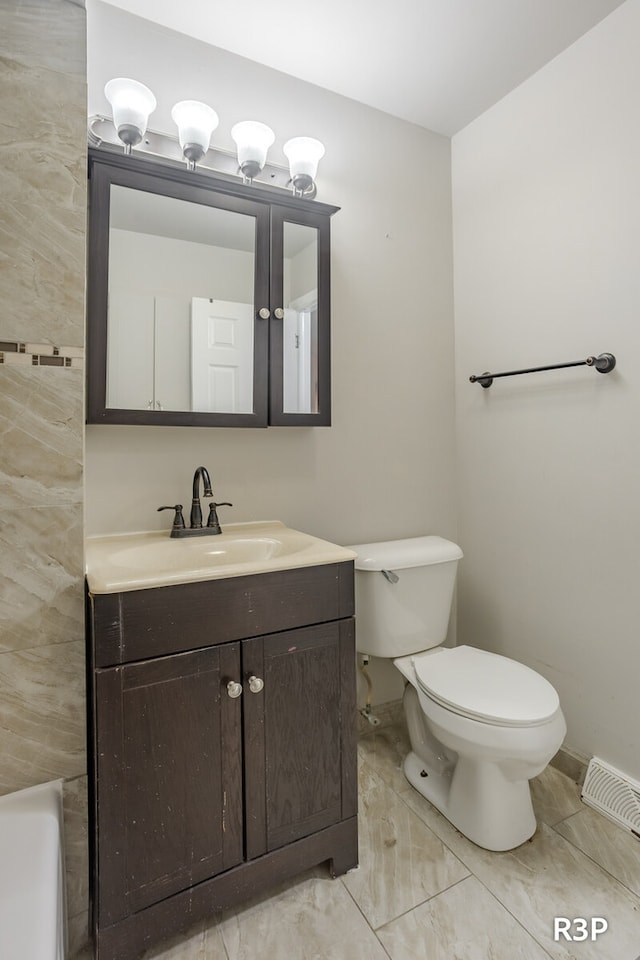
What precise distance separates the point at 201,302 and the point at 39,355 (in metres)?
0.59

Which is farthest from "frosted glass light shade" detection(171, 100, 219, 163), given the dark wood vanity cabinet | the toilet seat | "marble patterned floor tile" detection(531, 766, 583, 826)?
"marble patterned floor tile" detection(531, 766, 583, 826)

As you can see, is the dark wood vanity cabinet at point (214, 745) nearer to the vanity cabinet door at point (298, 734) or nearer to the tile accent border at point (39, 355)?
the vanity cabinet door at point (298, 734)

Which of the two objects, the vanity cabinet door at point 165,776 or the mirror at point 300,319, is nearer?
the vanity cabinet door at point 165,776

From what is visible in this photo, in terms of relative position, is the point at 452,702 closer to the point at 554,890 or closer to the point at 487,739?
the point at 487,739

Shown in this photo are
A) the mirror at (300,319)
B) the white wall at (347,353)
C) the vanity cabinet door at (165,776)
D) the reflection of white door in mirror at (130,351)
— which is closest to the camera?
the vanity cabinet door at (165,776)

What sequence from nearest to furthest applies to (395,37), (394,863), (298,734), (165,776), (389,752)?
(165,776)
(298,734)
(394,863)
(395,37)
(389,752)

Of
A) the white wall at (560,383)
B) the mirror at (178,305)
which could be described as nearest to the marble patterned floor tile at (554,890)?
the white wall at (560,383)

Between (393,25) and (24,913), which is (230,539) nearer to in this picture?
(24,913)

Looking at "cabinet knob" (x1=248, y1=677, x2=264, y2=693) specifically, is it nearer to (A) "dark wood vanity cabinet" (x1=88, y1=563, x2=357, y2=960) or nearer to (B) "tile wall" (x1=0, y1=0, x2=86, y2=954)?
(A) "dark wood vanity cabinet" (x1=88, y1=563, x2=357, y2=960)

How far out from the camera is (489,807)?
54.6 inches

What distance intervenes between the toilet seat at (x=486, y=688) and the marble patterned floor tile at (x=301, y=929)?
55cm

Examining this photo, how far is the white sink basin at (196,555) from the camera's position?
107cm

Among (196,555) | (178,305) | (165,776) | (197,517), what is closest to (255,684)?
(165,776)

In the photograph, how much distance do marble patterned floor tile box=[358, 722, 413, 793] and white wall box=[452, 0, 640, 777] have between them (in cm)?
50
